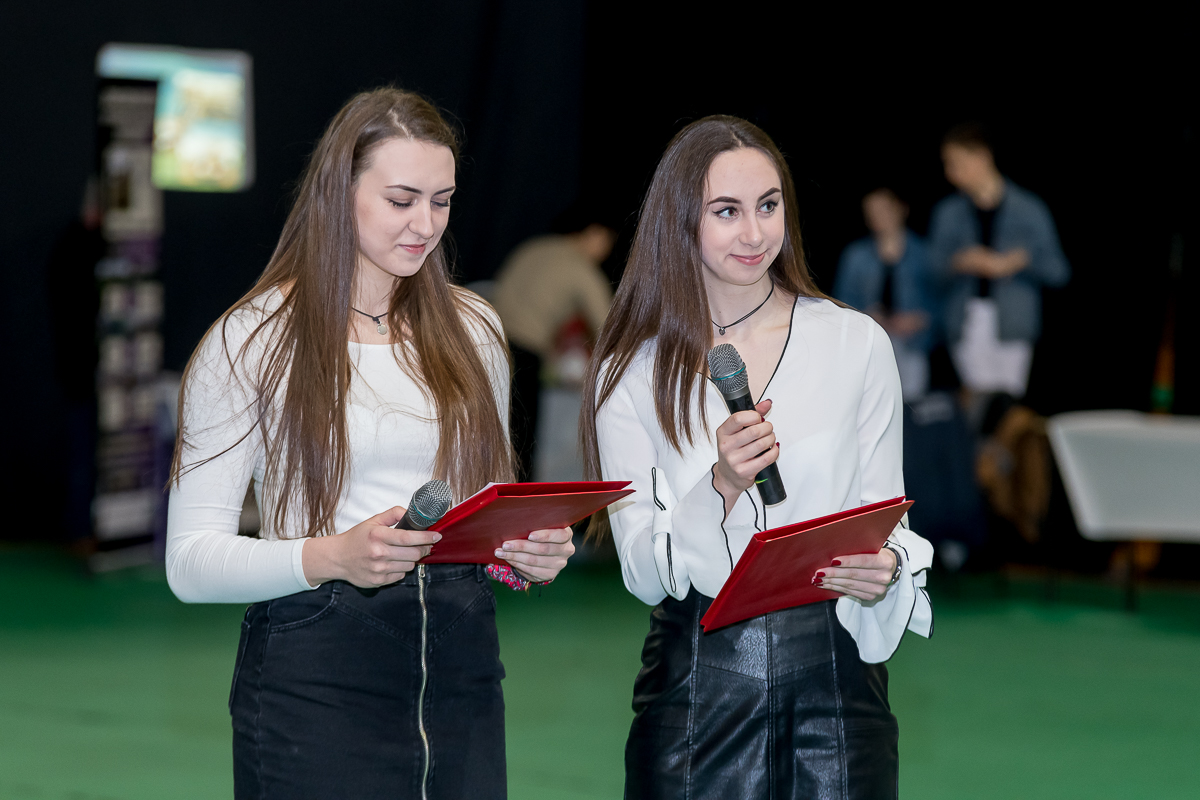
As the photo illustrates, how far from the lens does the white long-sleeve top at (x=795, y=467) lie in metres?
1.93

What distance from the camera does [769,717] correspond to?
6.22 feet

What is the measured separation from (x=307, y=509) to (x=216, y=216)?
263 inches

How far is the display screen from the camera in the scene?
705 cm

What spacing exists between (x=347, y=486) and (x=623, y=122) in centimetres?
716

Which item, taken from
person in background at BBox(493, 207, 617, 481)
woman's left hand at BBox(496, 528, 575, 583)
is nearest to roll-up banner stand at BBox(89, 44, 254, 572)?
person in background at BBox(493, 207, 617, 481)

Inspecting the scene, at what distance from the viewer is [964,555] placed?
261 inches

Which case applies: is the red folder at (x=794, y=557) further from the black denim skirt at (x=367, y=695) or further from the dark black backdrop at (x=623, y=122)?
the dark black backdrop at (x=623, y=122)

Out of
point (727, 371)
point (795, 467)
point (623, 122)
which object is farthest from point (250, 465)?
point (623, 122)

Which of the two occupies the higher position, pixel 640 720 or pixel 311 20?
pixel 311 20

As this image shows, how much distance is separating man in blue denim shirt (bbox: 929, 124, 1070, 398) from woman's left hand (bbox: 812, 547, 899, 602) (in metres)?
4.96

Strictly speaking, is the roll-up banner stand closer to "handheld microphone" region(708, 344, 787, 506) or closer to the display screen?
the display screen

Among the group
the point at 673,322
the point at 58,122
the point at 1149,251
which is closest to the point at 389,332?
the point at 673,322

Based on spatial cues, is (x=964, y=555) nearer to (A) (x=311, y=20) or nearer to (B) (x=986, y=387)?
(B) (x=986, y=387)

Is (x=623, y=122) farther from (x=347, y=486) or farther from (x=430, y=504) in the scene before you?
(x=430, y=504)
